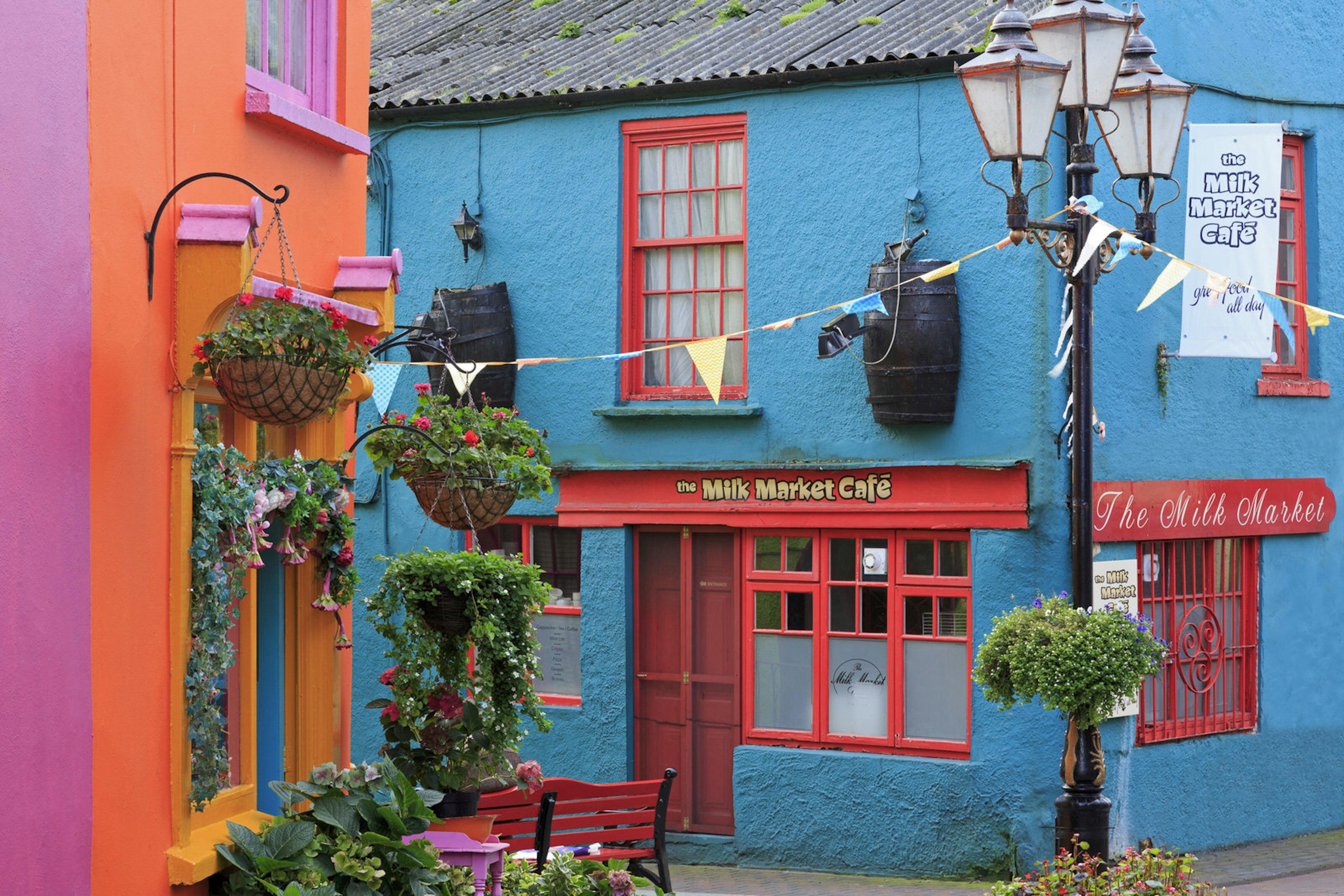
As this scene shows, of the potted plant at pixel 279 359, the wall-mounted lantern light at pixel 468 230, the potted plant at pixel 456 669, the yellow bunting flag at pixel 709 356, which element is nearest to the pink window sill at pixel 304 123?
the potted plant at pixel 279 359

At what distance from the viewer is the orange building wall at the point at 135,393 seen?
235 inches

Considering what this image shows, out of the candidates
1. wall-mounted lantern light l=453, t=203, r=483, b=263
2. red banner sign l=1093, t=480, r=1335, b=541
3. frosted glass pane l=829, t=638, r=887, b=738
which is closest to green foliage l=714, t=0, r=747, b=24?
wall-mounted lantern light l=453, t=203, r=483, b=263

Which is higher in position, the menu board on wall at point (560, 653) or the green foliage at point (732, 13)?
the green foliage at point (732, 13)

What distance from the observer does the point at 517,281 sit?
43.1 ft

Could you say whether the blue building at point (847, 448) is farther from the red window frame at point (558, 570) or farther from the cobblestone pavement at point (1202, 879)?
the cobblestone pavement at point (1202, 879)

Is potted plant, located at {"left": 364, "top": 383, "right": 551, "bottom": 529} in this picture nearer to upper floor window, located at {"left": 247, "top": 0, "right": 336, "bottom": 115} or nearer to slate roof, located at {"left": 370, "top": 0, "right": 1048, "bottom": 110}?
upper floor window, located at {"left": 247, "top": 0, "right": 336, "bottom": 115}

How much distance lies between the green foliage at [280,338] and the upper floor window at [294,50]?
1.56m

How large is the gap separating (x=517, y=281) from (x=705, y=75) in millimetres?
2262

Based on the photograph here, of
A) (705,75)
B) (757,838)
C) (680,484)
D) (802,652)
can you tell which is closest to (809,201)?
(705,75)

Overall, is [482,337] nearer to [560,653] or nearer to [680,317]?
[680,317]

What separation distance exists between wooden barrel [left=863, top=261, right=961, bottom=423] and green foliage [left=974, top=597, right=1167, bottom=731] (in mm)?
3734

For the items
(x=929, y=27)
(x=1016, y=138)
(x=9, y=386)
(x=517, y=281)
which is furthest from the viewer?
(x=517, y=281)

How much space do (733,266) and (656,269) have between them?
2.14 feet

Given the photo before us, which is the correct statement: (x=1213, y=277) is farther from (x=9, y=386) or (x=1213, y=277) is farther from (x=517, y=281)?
(x=9, y=386)
